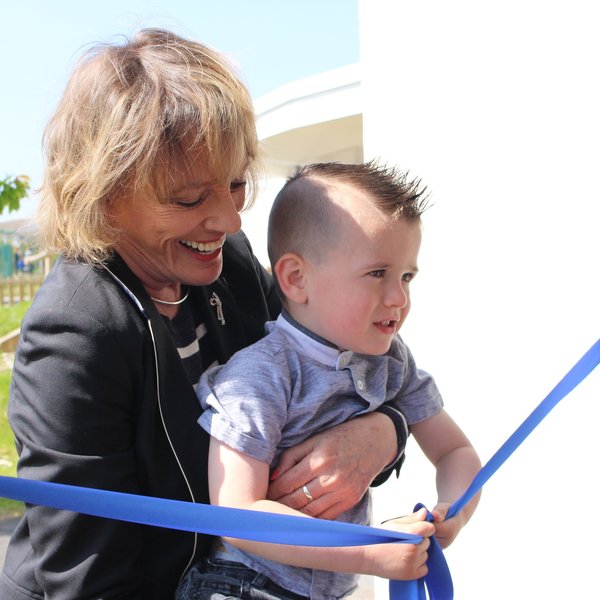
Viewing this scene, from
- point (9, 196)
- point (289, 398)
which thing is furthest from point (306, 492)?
point (9, 196)

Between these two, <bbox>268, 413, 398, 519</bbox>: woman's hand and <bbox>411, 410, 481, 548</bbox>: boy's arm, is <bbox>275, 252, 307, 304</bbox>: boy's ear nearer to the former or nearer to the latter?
<bbox>268, 413, 398, 519</bbox>: woman's hand

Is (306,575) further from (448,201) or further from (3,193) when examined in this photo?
(3,193)

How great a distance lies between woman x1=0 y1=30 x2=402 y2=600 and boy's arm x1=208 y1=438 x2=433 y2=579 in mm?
→ 86

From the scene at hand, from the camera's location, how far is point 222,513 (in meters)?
1.38

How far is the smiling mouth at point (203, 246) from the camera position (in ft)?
6.50

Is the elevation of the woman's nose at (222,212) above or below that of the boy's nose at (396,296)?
above

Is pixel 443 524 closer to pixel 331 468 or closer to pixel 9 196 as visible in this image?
pixel 331 468

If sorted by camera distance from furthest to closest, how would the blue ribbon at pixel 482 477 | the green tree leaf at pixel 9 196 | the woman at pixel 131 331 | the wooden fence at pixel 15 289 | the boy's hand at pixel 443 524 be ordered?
1. the wooden fence at pixel 15 289
2. the green tree leaf at pixel 9 196
3. the boy's hand at pixel 443 524
4. the woman at pixel 131 331
5. the blue ribbon at pixel 482 477

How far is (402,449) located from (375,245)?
A: 1.74 ft

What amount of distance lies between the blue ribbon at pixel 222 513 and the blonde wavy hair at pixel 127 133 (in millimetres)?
652

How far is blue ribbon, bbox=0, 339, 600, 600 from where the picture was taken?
1309 mm

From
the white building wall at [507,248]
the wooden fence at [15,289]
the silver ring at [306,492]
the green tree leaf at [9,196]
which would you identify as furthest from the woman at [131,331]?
the wooden fence at [15,289]

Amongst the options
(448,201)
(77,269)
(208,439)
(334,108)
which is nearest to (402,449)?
(208,439)

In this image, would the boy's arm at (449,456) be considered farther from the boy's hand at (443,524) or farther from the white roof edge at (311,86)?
the white roof edge at (311,86)
